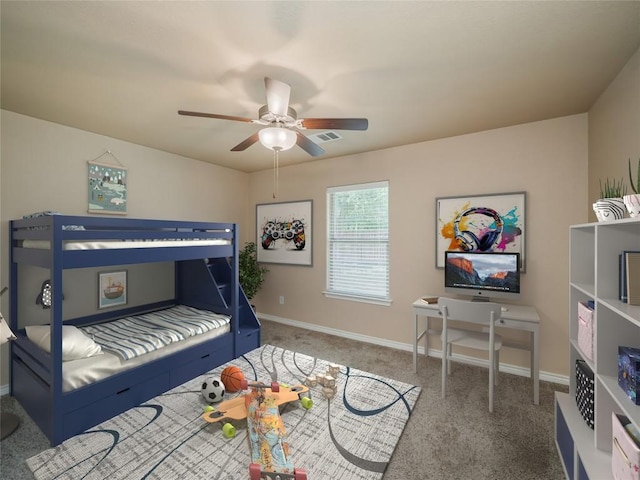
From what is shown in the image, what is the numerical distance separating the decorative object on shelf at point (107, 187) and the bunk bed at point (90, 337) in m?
0.65

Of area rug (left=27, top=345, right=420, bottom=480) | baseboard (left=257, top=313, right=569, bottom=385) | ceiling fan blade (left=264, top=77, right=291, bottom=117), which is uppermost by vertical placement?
ceiling fan blade (left=264, top=77, right=291, bottom=117)

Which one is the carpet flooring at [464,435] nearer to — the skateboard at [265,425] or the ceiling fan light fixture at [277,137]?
the skateboard at [265,425]

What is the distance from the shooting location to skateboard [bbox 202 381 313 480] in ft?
4.90

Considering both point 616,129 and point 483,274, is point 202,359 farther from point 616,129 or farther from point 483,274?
point 616,129

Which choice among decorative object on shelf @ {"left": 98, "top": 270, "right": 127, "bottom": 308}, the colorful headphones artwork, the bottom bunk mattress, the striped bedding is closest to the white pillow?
the bottom bunk mattress

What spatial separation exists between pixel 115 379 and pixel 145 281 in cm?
154

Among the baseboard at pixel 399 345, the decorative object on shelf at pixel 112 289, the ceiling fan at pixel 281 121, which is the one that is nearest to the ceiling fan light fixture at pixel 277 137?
the ceiling fan at pixel 281 121

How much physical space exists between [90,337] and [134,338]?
0.35 meters

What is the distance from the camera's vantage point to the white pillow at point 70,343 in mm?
2012

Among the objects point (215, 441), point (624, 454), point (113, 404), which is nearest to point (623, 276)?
point (624, 454)

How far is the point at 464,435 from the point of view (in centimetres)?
195

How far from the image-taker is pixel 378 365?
9.89ft

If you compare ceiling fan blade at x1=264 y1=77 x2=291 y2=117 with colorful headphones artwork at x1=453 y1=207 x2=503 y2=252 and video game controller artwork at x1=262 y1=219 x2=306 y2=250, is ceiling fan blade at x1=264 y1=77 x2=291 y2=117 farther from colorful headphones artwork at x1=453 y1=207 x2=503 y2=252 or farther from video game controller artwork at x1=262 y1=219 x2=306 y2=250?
video game controller artwork at x1=262 y1=219 x2=306 y2=250

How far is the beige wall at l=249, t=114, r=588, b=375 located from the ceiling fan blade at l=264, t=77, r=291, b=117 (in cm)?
196
